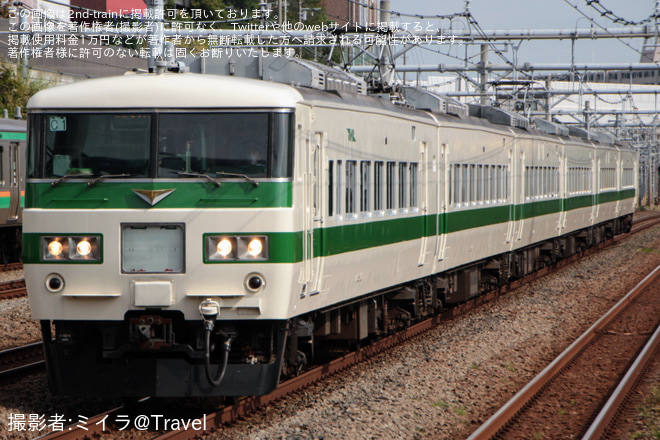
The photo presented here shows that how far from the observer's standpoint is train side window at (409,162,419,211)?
11.4 meters

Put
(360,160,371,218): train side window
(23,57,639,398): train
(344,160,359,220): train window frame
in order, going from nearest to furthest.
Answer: (23,57,639,398): train < (344,160,359,220): train window frame < (360,160,371,218): train side window

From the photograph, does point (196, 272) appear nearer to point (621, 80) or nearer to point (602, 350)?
point (602, 350)

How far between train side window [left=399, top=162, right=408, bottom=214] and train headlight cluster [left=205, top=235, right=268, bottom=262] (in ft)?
12.5

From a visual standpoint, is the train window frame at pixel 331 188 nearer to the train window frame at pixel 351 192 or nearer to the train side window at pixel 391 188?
the train window frame at pixel 351 192

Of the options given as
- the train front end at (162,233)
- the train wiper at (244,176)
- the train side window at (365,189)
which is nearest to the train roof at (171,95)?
the train front end at (162,233)

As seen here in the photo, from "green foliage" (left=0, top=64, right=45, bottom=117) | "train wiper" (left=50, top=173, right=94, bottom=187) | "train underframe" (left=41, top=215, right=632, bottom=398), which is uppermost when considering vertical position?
"green foliage" (left=0, top=64, right=45, bottom=117)

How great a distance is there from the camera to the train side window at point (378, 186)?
32.9 feet

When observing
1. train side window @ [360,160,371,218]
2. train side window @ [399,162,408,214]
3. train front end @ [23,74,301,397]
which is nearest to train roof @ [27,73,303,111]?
train front end @ [23,74,301,397]

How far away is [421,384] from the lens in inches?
373

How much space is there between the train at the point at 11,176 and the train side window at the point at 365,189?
39.0 feet

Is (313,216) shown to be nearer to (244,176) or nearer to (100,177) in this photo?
(244,176)

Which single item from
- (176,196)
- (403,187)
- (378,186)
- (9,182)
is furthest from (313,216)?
(9,182)

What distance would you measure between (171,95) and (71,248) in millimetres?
1394

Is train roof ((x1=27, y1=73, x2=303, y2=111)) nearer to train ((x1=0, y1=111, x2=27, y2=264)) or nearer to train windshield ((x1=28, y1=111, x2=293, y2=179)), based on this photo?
train windshield ((x1=28, y1=111, x2=293, y2=179))
